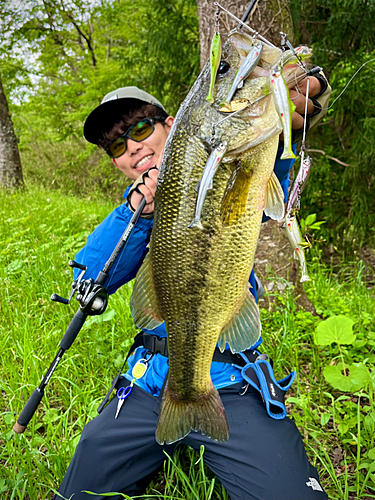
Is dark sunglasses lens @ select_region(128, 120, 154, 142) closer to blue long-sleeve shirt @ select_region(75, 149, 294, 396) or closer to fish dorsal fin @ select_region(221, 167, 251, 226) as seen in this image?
blue long-sleeve shirt @ select_region(75, 149, 294, 396)

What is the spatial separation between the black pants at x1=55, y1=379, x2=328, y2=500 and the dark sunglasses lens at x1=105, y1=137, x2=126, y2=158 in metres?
1.49

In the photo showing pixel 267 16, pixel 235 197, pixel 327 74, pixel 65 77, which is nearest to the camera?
pixel 235 197

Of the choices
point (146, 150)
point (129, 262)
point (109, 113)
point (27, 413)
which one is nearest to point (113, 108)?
point (109, 113)

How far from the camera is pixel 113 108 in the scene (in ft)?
7.55

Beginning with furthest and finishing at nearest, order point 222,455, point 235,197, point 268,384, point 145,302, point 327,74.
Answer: point 327,74 < point 268,384 < point 222,455 < point 145,302 < point 235,197

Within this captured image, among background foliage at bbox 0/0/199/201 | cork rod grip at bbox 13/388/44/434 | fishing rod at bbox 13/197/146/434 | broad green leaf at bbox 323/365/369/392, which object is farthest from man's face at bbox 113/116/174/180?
background foliage at bbox 0/0/199/201

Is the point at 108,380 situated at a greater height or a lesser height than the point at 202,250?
lesser

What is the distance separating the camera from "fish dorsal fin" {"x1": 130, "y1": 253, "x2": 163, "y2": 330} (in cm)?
151

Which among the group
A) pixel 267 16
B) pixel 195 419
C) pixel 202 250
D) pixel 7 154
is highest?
pixel 267 16

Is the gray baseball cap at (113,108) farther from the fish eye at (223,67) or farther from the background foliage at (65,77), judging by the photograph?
the background foliage at (65,77)

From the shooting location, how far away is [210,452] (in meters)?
1.86

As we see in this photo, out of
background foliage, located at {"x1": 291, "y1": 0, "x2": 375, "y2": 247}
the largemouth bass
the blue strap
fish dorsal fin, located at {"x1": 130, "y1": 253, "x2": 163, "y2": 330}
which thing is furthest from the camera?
background foliage, located at {"x1": 291, "y1": 0, "x2": 375, "y2": 247}

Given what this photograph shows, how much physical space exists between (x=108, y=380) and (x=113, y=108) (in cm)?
183

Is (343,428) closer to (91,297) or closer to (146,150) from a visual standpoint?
(91,297)
